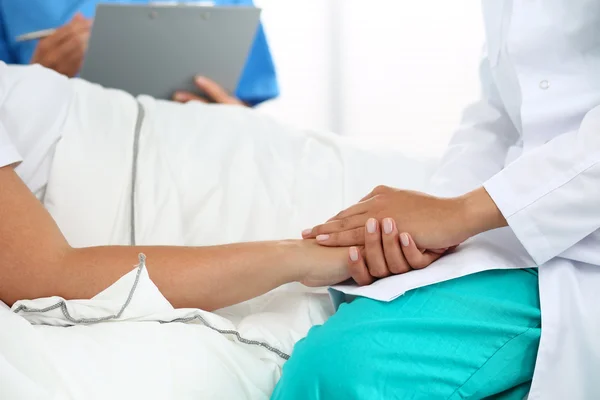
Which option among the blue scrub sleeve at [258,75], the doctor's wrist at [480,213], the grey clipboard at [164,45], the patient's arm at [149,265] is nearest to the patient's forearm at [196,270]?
the patient's arm at [149,265]

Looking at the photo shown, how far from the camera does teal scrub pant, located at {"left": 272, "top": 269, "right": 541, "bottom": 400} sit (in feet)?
2.82

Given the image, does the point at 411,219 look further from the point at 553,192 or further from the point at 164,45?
the point at 164,45

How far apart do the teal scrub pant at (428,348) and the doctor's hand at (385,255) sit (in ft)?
0.19

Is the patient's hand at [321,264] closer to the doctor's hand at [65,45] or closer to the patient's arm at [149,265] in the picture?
the patient's arm at [149,265]

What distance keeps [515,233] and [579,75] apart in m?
0.25

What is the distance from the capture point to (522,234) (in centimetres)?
96

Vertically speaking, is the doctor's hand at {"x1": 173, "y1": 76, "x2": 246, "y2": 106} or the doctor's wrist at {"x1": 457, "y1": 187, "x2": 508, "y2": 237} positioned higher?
the doctor's hand at {"x1": 173, "y1": 76, "x2": 246, "y2": 106}

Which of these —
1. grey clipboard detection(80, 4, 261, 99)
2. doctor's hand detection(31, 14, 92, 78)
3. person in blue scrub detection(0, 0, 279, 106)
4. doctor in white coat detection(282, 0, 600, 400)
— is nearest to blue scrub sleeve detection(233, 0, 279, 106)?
person in blue scrub detection(0, 0, 279, 106)

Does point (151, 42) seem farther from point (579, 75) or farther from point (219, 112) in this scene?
point (579, 75)

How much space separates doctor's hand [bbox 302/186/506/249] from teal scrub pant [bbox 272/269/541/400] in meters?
0.07

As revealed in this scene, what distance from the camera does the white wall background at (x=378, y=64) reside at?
7.98 ft

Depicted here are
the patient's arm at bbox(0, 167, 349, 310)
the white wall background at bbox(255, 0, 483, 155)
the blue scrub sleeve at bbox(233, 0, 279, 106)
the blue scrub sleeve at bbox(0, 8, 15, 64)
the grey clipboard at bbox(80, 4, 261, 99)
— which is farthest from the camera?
the white wall background at bbox(255, 0, 483, 155)

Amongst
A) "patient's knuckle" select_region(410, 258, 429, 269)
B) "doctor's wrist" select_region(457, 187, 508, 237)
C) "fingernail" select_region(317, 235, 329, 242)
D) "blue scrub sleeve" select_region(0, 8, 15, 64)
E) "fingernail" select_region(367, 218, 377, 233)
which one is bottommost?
"patient's knuckle" select_region(410, 258, 429, 269)

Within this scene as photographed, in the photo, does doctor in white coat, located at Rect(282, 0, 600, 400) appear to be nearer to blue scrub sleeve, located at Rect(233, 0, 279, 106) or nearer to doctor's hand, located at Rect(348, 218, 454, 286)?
doctor's hand, located at Rect(348, 218, 454, 286)
